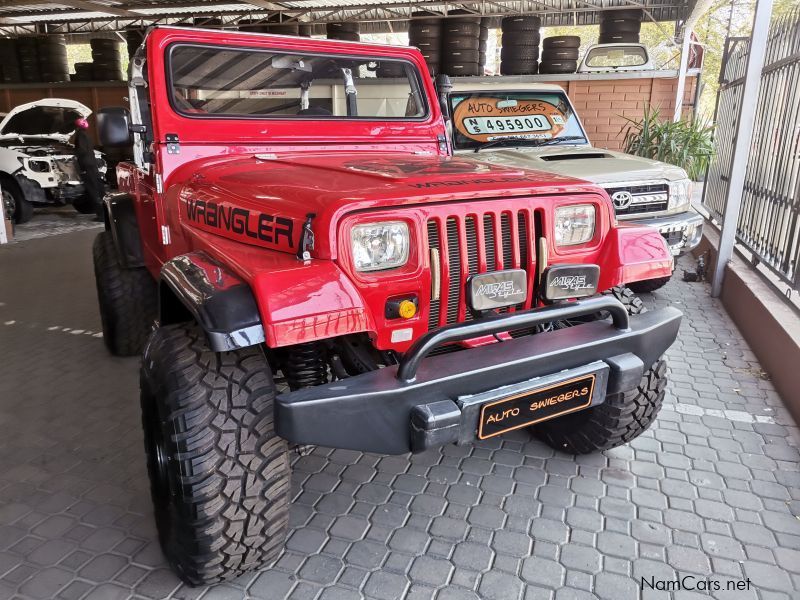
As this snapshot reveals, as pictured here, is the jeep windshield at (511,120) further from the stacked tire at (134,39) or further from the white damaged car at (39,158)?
the stacked tire at (134,39)

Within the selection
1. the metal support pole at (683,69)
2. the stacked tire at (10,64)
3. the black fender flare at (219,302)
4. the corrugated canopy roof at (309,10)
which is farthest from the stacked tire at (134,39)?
the black fender flare at (219,302)

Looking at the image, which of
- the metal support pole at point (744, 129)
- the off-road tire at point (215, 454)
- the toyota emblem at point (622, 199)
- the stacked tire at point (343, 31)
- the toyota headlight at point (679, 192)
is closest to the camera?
the off-road tire at point (215, 454)

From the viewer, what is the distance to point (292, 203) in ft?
6.08

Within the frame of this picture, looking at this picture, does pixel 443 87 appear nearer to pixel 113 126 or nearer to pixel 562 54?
pixel 113 126

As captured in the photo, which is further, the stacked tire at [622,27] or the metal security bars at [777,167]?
the stacked tire at [622,27]

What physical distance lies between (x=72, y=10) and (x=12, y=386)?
41.2ft

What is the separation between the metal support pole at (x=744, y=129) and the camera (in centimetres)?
416

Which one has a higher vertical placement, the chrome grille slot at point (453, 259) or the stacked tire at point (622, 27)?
the stacked tire at point (622, 27)

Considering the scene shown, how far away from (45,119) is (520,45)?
730cm

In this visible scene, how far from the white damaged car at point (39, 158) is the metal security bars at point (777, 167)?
7784mm

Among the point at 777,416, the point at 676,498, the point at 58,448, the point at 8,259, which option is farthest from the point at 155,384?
the point at 8,259

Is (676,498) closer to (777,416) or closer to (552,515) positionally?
(552,515)

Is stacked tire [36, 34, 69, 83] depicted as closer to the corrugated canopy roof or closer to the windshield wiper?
the corrugated canopy roof

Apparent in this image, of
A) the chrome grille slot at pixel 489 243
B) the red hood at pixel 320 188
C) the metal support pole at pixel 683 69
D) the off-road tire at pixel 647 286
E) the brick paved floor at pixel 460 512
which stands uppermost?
the metal support pole at pixel 683 69
